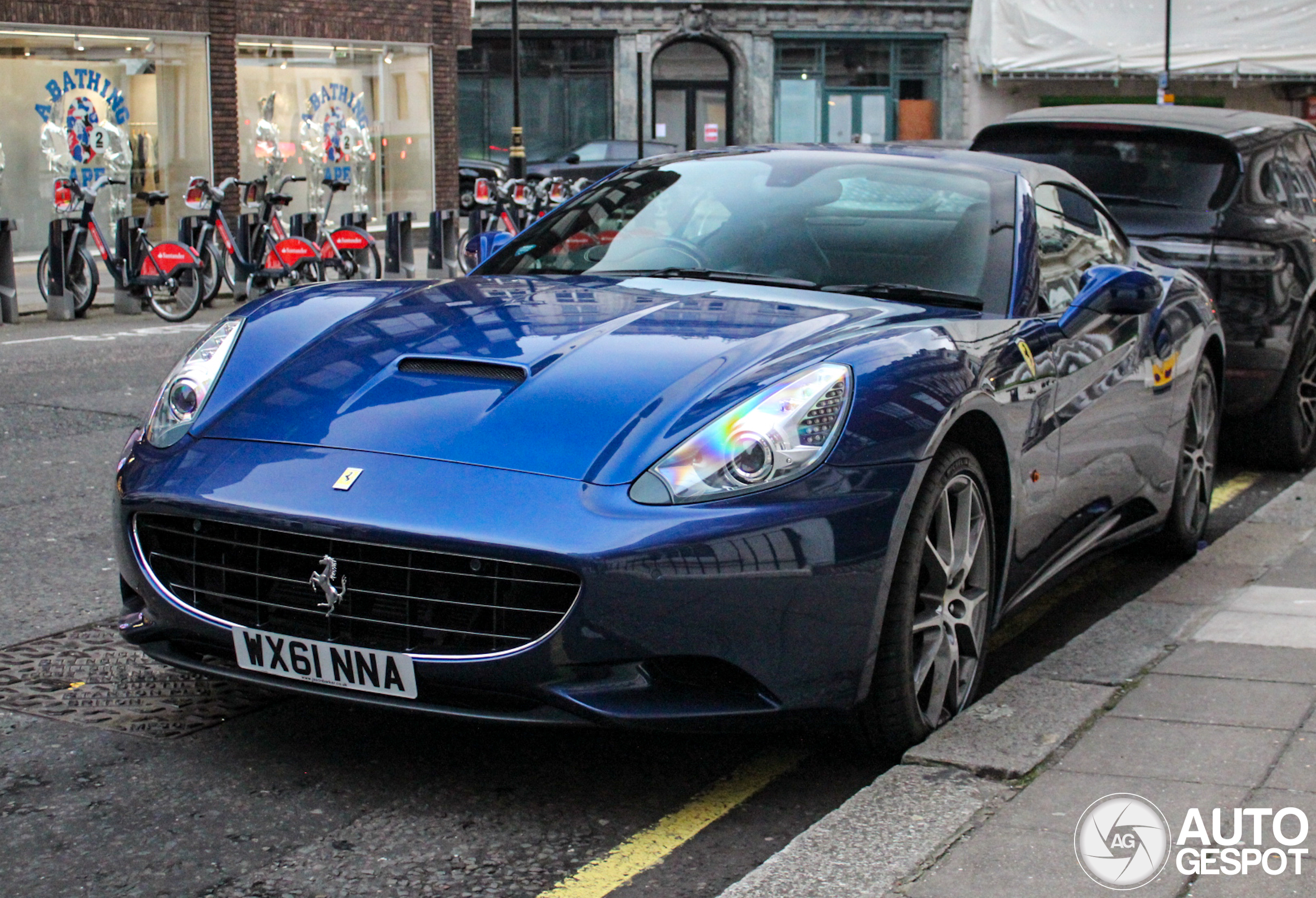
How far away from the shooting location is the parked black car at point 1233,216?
7.48 m

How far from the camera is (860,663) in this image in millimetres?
3445

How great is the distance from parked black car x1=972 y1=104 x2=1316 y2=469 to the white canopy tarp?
32.8 metres

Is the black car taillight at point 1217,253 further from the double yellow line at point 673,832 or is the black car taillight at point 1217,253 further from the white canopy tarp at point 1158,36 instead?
the white canopy tarp at point 1158,36

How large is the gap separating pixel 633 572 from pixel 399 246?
16.4m

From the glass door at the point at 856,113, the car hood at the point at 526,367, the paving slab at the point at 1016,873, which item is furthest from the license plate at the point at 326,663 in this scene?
the glass door at the point at 856,113

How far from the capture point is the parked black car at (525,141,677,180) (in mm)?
33406

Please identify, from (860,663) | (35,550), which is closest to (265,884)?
(860,663)

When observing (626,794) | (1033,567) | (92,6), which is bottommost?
(626,794)

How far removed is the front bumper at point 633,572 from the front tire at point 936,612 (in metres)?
0.11

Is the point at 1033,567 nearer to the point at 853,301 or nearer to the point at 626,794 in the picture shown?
the point at 853,301

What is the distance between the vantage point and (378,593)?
3.29m

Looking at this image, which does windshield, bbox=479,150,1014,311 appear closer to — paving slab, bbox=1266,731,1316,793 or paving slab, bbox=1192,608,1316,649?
paving slab, bbox=1192,608,1316,649

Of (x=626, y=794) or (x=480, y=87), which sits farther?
(x=480, y=87)

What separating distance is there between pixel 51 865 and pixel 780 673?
144cm
